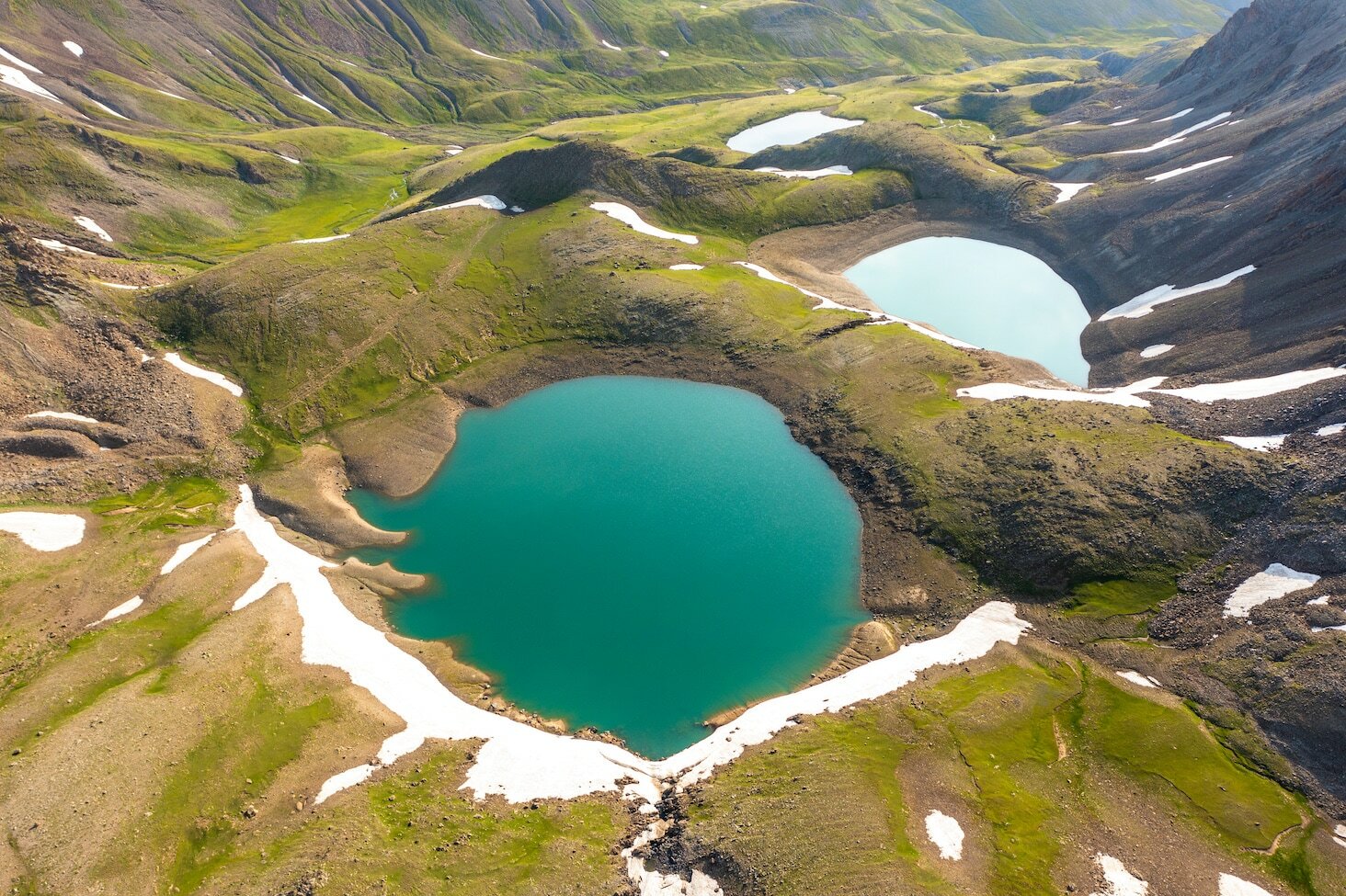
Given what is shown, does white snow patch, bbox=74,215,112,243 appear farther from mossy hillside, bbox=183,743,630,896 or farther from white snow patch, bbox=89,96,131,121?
mossy hillside, bbox=183,743,630,896

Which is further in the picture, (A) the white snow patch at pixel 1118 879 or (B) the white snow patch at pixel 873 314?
(B) the white snow patch at pixel 873 314

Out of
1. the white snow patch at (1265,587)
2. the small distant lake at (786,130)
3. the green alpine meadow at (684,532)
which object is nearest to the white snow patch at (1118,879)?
the green alpine meadow at (684,532)

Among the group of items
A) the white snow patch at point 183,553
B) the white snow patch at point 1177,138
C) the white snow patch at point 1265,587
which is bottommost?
the white snow patch at point 183,553

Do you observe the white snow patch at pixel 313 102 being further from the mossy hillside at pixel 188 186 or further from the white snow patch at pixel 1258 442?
the white snow patch at pixel 1258 442

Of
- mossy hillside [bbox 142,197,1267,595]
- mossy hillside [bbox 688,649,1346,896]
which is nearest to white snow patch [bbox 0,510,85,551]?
mossy hillside [bbox 142,197,1267,595]

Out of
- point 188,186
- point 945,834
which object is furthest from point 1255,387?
point 188,186

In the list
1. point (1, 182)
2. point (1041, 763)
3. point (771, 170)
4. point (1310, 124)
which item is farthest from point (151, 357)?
point (1310, 124)
